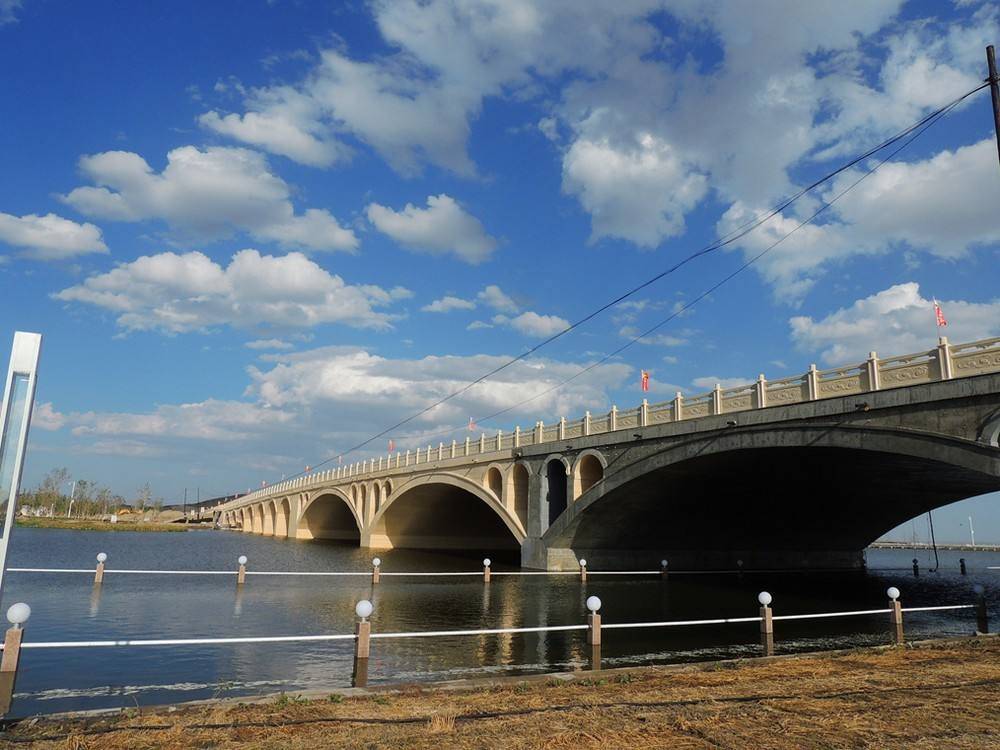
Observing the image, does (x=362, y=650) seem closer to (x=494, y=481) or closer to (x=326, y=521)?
(x=494, y=481)

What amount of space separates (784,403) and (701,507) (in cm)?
1452

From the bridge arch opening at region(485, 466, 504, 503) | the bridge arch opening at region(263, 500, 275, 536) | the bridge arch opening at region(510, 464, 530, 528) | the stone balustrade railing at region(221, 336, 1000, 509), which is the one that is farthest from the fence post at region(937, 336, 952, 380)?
the bridge arch opening at region(263, 500, 275, 536)

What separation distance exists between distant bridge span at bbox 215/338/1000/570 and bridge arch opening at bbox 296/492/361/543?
29831mm

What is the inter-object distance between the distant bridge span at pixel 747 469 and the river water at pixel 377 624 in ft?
12.5

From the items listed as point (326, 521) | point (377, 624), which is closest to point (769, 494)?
point (377, 624)

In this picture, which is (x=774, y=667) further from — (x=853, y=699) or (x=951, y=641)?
(x=951, y=641)

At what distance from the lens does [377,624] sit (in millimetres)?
20250

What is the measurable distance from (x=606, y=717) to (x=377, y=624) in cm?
1357

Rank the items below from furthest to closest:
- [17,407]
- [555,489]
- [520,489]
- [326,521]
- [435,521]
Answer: [326,521], [435,521], [520,489], [555,489], [17,407]

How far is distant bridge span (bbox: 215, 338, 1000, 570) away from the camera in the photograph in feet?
71.9

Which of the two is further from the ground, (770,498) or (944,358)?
(944,358)

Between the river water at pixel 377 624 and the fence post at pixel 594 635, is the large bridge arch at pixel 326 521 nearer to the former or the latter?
the river water at pixel 377 624

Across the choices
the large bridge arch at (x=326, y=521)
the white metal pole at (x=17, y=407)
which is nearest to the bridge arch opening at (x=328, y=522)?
the large bridge arch at (x=326, y=521)

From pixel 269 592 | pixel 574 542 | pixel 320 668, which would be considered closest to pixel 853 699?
pixel 320 668
